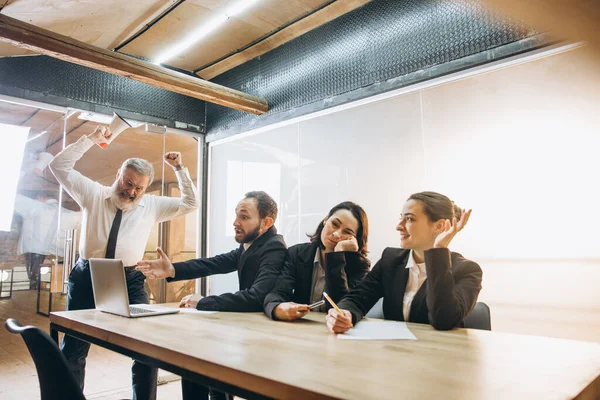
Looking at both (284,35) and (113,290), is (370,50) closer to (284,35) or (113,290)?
(284,35)

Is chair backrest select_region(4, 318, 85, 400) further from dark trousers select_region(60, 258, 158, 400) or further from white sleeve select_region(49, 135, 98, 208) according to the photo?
white sleeve select_region(49, 135, 98, 208)

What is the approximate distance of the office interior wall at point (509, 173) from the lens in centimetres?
229

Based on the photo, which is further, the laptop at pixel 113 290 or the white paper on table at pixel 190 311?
the white paper on table at pixel 190 311

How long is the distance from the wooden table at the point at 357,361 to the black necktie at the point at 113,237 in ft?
4.84

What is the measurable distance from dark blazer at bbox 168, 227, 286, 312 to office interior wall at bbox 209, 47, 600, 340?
2.90 feet

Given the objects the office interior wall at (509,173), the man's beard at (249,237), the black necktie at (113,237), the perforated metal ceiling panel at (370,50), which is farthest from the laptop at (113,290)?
the perforated metal ceiling panel at (370,50)

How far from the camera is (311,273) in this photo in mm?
2729

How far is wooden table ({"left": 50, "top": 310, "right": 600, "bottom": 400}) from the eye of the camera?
940 mm

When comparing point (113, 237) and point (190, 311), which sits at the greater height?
point (113, 237)

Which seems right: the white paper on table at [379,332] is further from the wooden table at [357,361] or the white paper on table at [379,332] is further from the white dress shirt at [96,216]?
the white dress shirt at [96,216]

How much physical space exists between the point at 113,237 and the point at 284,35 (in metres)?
2.45

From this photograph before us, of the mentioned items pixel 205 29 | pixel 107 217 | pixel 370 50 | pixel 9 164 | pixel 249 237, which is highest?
pixel 205 29

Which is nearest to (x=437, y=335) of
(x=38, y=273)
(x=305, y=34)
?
(x=305, y=34)

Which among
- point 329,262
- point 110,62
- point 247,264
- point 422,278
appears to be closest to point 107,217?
point 110,62
